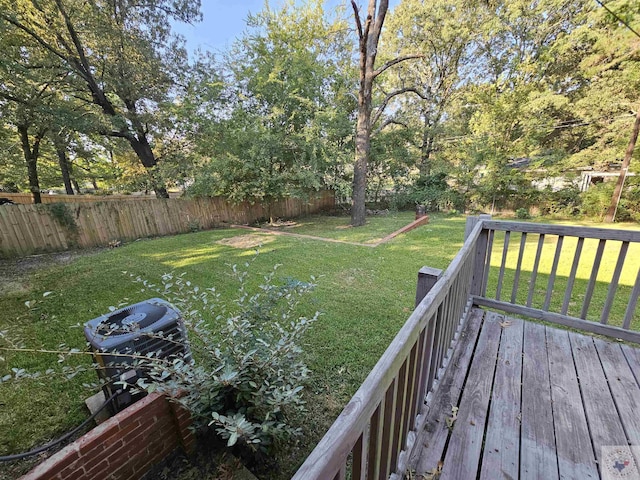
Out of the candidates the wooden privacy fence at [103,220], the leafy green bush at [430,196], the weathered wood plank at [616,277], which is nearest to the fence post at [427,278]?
the weathered wood plank at [616,277]

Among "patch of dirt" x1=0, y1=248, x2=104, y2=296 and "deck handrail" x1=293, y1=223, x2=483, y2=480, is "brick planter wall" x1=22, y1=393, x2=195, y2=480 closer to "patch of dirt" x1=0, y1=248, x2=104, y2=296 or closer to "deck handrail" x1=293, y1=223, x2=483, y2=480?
"deck handrail" x1=293, y1=223, x2=483, y2=480

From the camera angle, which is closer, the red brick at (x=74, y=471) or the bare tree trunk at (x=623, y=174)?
the red brick at (x=74, y=471)

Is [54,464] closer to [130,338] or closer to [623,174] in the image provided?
[130,338]

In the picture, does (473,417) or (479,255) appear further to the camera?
(479,255)

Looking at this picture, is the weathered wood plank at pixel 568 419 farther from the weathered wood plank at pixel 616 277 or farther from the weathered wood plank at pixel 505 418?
the weathered wood plank at pixel 616 277

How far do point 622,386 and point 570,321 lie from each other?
0.66m

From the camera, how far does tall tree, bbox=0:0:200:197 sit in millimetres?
7160

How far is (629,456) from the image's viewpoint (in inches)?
55.1

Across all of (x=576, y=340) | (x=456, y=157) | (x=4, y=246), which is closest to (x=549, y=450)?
(x=576, y=340)

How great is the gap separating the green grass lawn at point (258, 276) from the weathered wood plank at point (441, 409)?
739 millimetres

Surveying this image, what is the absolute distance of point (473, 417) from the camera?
5.42 ft

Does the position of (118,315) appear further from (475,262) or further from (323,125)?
(323,125)

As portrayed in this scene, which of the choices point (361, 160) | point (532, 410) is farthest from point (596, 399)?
point (361, 160)

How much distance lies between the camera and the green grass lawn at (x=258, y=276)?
2.07 metres
